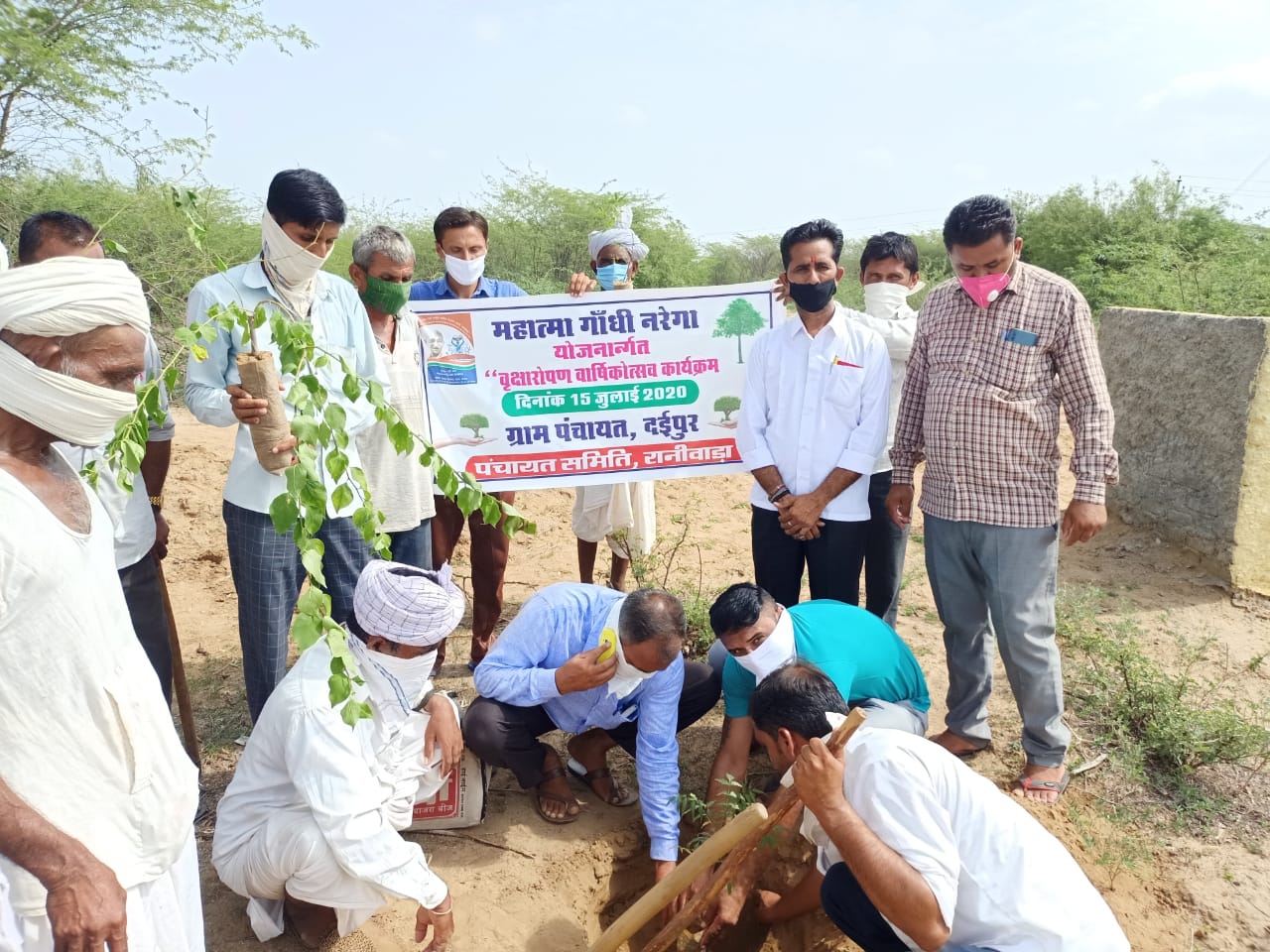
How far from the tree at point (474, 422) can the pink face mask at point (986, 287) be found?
2246 mm

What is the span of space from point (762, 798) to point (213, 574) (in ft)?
13.4

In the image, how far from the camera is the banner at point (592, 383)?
4277 millimetres

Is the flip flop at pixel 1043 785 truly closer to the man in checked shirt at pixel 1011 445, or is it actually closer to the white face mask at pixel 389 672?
the man in checked shirt at pixel 1011 445

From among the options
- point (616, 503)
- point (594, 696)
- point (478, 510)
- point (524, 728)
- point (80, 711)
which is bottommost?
point (524, 728)

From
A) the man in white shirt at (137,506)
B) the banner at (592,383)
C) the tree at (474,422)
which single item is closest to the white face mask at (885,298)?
the banner at (592,383)

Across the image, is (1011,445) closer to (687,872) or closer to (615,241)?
(687,872)

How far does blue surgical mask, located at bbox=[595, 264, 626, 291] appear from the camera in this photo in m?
4.55

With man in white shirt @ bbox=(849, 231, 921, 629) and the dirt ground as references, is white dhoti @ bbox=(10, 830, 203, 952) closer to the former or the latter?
the dirt ground

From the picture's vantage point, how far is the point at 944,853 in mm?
2043

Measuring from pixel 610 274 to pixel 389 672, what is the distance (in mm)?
2563

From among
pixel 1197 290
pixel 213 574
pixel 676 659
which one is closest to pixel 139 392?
pixel 676 659

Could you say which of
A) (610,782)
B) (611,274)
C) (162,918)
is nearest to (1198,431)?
(611,274)

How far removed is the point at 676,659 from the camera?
3.24 metres

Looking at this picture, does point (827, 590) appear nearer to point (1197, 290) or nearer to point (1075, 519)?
point (1075, 519)
